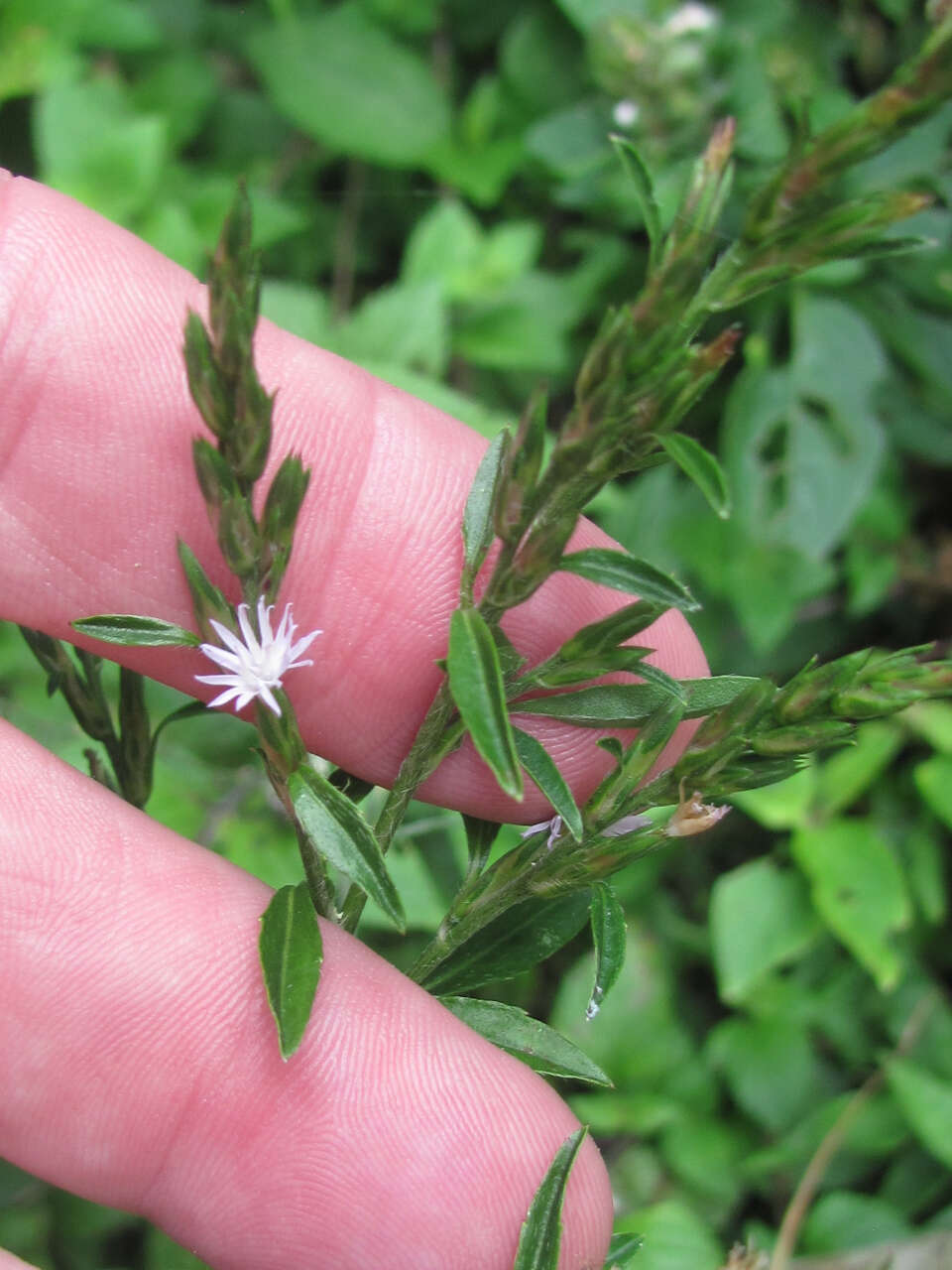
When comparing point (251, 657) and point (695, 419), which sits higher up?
point (695, 419)

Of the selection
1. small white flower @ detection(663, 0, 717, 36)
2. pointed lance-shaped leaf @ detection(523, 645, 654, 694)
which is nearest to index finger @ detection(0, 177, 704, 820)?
pointed lance-shaped leaf @ detection(523, 645, 654, 694)

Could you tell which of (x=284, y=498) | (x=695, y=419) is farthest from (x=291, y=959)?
(x=695, y=419)

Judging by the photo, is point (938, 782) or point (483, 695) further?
point (938, 782)

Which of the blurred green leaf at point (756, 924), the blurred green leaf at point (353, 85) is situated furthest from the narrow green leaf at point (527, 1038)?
the blurred green leaf at point (353, 85)

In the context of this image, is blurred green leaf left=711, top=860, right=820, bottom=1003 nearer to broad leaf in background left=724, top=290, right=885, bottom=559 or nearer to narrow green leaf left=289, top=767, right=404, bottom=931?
broad leaf in background left=724, top=290, right=885, bottom=559

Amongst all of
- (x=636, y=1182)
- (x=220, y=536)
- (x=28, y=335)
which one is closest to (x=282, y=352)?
(x=28, y=335)

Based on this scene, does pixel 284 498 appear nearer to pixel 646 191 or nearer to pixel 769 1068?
pixel 646 191

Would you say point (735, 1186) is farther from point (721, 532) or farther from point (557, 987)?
point (721, 532)
